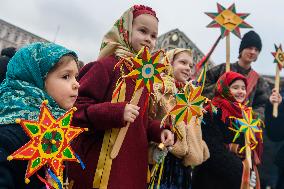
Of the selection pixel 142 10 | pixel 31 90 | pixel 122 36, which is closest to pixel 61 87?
pixel 31 90

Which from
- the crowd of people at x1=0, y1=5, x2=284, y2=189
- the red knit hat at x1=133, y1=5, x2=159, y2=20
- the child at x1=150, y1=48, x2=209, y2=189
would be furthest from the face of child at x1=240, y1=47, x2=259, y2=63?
the red knit hat at x1=133, y1=5, x2=159, y2=20

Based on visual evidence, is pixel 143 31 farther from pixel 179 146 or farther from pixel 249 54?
pixel 249 54

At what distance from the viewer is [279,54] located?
4754mm

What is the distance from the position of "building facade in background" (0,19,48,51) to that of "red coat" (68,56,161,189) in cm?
4593

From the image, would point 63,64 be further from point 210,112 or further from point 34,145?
point 210,112

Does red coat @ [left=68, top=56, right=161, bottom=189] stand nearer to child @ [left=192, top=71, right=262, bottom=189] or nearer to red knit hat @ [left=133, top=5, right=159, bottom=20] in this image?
red knit hat @ [left=133, top=5, right=159, bottom=20]

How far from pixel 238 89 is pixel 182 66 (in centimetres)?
89

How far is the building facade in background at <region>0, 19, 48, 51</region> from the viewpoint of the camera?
45.4 metres

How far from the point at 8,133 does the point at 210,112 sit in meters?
2.33

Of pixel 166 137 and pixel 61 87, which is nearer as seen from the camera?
pixel 61 87

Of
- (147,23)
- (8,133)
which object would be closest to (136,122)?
(147,23)

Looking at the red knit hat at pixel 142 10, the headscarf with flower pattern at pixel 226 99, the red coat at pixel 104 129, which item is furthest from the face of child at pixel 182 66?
the red coat at pixel 104 129

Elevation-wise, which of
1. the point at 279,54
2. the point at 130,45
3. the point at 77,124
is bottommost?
the point at 77,124

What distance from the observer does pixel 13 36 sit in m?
46.1
